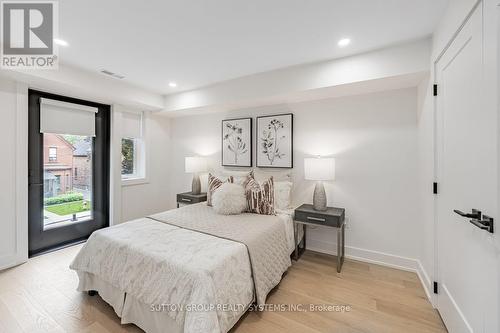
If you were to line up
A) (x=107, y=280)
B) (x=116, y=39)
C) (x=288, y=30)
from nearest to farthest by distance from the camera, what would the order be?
(x=107, y=280)
(x=288, y=30)
(x=116, y=39)

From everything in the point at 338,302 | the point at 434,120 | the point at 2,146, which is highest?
the point at 434,120

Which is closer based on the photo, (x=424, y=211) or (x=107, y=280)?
(x=107, y=280)

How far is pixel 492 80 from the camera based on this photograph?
1.07 m

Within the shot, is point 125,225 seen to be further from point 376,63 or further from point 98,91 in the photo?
point 376,63

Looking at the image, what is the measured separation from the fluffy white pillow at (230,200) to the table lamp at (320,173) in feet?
2.98

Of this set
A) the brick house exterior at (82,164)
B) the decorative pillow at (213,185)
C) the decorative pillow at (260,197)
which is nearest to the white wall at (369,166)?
the decorative pillow at (260,197)

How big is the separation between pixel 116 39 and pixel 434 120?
10.2ft

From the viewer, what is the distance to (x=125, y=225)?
219cm

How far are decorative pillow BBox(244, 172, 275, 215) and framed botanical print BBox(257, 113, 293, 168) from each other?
549 mm

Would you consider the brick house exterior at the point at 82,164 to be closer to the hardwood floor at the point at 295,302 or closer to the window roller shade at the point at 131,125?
the window roller shade at the point at 131,125

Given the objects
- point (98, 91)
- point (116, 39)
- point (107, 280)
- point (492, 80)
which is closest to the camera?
point (492, 80)

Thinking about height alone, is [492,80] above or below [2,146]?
above

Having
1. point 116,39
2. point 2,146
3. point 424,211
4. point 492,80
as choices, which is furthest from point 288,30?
point 2,146

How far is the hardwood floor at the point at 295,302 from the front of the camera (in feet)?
5.44
